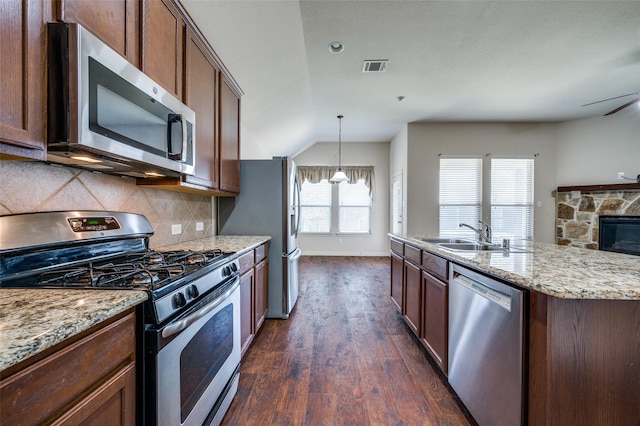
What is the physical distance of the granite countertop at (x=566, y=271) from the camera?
97 cm

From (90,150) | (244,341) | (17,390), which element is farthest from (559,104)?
(17,390)

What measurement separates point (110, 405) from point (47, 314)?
0.33 m

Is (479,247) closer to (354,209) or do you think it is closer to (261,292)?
(261,292)

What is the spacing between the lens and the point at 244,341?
209cm

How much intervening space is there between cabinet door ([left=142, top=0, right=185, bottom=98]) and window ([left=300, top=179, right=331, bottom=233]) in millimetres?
5157

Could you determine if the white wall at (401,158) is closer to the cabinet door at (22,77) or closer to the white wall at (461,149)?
the white wall at (461,149)

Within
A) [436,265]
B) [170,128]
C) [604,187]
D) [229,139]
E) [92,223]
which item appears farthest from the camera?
[604,187]

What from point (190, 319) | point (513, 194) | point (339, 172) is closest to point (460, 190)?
point (513, 194)

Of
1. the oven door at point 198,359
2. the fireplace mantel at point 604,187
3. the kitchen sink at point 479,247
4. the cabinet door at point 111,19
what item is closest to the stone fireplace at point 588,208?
the fireplace mantel at point 604,187

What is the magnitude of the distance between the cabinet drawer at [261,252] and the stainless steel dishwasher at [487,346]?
5.14 ft

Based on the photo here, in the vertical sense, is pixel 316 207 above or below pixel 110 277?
above

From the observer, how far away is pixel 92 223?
4.35ft

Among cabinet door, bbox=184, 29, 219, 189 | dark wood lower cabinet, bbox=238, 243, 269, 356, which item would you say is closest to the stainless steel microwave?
cabinet door, bbox=184, 29, 219, 189

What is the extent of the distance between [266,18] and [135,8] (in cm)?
120
